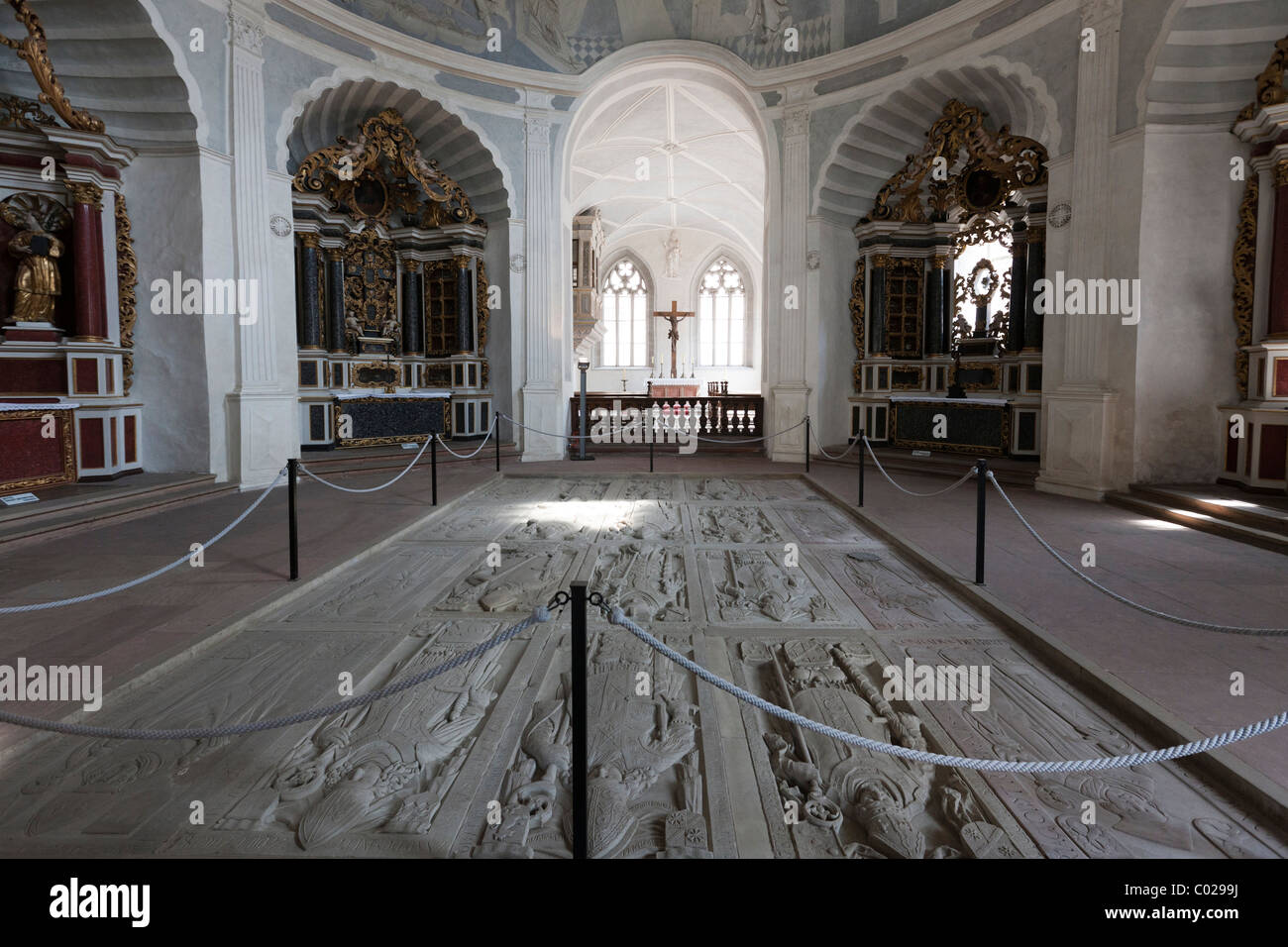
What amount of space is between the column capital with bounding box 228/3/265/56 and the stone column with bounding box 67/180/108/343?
9.06 ft

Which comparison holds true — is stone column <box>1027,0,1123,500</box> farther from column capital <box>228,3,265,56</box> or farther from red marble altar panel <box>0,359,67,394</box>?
red marble altar panel <box>0,359,67,394</box>

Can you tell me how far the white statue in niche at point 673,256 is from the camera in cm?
2906

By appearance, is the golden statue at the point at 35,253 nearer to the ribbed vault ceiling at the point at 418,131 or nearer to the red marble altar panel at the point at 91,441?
the red marble altar panel at the point at 91,441

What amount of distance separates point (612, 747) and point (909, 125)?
13460mm

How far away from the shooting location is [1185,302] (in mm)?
9094

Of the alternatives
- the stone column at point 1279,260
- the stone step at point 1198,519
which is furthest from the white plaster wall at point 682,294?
the stone column at point 1279,260

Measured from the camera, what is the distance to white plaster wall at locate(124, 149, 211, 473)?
31.9 feet

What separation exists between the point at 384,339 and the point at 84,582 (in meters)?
9.23

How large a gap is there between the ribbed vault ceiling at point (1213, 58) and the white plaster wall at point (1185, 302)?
0.88 ft

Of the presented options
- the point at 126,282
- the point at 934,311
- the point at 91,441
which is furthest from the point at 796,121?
the point at 91,441

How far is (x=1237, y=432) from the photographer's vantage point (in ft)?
28.7

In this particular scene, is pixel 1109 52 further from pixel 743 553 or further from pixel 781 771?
pixel 781 771

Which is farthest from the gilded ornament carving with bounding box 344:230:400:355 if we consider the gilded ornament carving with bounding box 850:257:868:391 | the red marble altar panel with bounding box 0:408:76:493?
the gilded ornament carving with bounding box 850:257:868:391
